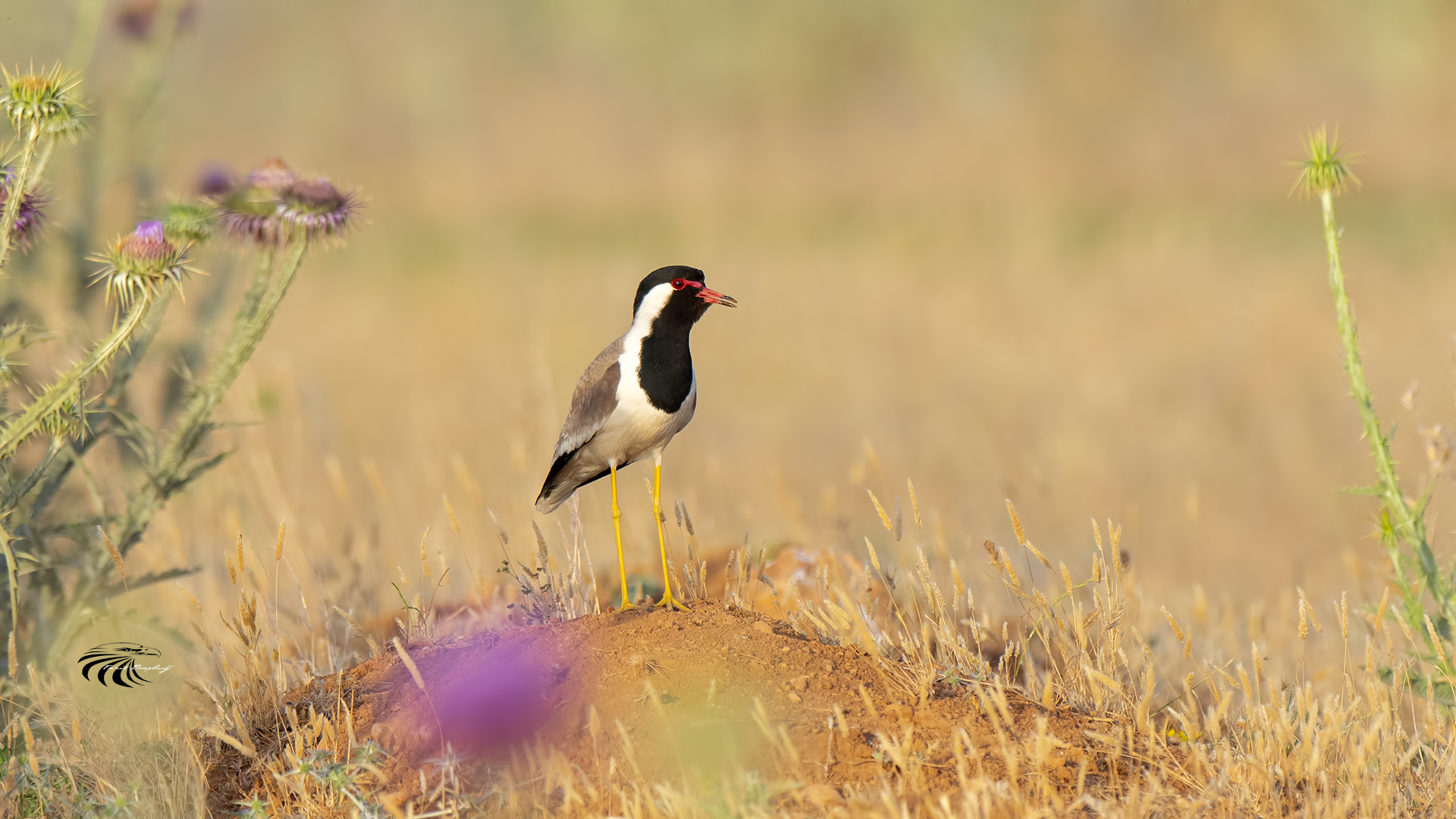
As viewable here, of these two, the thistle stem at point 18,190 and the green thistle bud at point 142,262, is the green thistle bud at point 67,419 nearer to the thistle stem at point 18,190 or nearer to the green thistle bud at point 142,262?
the green thistle bud at point 142,262

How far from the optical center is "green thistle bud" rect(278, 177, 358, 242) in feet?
12.9

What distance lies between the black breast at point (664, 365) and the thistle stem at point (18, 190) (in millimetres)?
1824

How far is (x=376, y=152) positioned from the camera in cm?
2992

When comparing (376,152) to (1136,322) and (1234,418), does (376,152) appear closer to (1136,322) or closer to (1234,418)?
(1136,322)

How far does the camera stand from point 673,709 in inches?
127

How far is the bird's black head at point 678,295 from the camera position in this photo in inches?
153

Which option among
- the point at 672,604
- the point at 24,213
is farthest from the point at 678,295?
the point at 24,213

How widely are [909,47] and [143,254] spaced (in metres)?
31.4

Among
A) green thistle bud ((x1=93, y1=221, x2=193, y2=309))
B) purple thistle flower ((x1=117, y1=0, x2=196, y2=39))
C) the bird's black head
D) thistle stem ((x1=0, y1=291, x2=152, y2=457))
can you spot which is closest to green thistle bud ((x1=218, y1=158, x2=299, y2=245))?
green thistle bud ((x1=93, y1=221, x2=193, y2=309))

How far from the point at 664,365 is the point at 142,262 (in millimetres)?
1567

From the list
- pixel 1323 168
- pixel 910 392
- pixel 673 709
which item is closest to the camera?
pixel 673 709

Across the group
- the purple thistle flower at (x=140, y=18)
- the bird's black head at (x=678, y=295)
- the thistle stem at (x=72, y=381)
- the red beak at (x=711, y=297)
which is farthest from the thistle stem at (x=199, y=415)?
the purple thistle flower at (x=140, y=18)

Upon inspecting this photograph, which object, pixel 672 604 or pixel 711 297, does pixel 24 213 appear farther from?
pixel 672 604

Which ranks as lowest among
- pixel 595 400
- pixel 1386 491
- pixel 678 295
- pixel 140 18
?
pixel 1386 491
